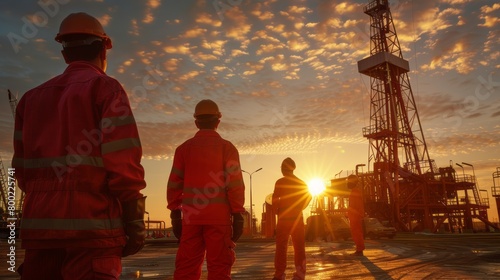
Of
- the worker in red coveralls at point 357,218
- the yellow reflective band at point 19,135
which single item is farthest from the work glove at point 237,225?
the worker in red coveralls at point 357,218

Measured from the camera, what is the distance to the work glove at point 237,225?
4.10m

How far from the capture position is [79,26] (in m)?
2.49

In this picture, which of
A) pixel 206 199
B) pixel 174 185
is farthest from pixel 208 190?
pixel 174 185

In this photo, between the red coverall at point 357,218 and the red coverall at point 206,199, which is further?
the red coverall at point 357,218

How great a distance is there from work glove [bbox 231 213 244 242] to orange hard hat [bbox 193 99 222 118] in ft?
3.72

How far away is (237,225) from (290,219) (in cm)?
236

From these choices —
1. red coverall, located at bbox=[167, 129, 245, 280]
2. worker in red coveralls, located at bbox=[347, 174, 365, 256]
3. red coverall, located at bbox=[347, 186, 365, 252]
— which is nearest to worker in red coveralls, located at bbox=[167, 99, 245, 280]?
red coverall, located at bbox=[167, 129, 245, 280]

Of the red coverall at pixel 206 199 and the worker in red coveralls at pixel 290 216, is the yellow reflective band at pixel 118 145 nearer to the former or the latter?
the red coverall at pixel 206 199

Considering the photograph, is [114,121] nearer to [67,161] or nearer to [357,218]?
[67,161]

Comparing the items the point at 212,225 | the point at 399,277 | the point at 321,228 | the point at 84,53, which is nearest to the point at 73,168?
the point at 84,53

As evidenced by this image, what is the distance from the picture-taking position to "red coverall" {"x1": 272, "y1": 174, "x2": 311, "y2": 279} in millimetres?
6109

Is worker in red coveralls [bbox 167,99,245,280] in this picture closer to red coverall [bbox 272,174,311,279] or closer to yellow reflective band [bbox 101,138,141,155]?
yellow reflective band [bbox 101,138,141,155]

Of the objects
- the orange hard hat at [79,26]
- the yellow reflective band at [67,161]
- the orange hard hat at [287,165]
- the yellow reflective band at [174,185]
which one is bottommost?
the yellow reflective band at [67,161]

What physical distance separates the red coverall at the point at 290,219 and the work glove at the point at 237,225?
7.10 ft
